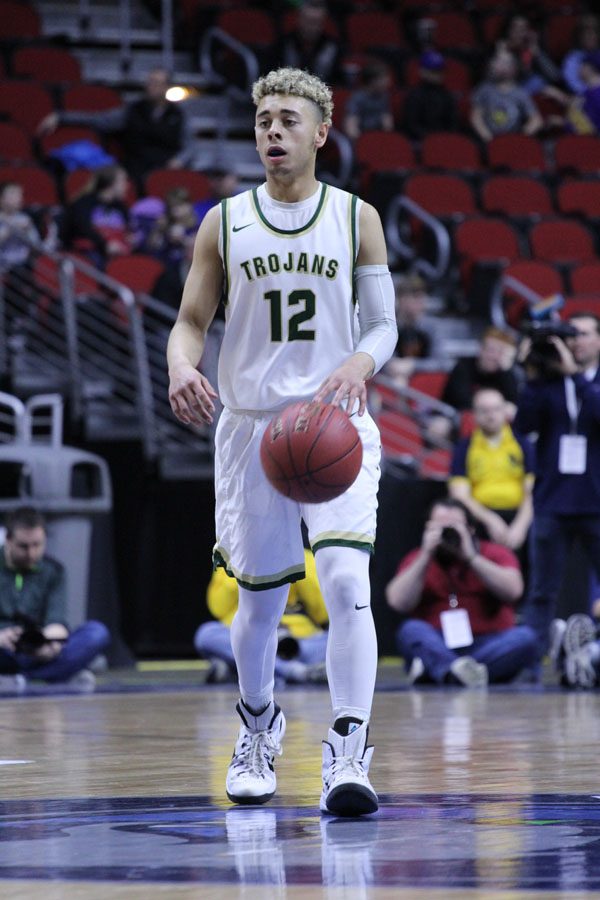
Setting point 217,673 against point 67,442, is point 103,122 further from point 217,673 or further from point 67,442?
point 217,673

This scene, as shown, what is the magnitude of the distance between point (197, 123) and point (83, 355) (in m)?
5.21

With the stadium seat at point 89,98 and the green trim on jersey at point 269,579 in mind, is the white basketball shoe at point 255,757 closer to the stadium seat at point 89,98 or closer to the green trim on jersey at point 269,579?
the green trim on jersey at point 269,579

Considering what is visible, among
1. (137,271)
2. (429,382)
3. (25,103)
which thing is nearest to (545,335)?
(429,382)

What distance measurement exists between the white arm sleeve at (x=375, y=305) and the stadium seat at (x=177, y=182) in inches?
402

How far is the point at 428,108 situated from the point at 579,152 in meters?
1.64

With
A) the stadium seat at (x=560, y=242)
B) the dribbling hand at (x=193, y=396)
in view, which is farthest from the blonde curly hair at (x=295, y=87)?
the stadium seat at (x=560, y=242)

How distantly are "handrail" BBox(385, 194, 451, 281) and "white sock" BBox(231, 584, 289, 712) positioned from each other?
10.4 meters

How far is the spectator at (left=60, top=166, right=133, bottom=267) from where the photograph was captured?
12.9m

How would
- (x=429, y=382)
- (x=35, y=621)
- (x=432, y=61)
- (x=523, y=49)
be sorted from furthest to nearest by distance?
(x=523, y=49) < (x=432, y=61) < (x=429, y=382) < (x=35, y=621)

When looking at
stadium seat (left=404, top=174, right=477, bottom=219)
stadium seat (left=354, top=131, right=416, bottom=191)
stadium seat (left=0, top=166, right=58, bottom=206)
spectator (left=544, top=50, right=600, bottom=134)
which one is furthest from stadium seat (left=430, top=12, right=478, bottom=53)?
stadium seat (left=0, top=166, right=58, bottom=206)

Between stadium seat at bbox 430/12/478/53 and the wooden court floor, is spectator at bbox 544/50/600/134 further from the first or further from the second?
the wooden court floor

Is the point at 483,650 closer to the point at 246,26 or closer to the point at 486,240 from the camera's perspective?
the point at 486,240

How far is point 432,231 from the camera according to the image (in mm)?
14836

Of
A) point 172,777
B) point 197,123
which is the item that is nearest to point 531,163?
point 197,123
